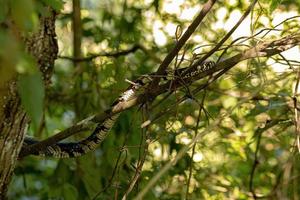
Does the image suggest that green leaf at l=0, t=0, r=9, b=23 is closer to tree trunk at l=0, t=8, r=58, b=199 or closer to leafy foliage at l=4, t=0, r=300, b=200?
tree trunk at l=0, t=8, r=58, b=199

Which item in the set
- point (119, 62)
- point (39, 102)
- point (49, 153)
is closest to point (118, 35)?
point (119, 62)

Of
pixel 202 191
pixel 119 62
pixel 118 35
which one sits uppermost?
pixel 118 35

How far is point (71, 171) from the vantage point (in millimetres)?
2803

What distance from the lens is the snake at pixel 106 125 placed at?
1718 mm

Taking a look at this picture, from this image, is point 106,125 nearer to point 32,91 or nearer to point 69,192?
point 69,192

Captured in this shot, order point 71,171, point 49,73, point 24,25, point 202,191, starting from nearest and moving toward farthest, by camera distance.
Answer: point 24,25 < point 49,73 < point 71,171 < point 202,191

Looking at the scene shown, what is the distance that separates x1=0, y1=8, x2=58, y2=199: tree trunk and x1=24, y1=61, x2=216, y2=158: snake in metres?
0.13

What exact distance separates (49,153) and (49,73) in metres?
0.32

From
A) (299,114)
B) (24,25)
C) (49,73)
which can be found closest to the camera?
(24,25)

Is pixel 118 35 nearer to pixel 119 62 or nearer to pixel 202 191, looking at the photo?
pixel 119 62

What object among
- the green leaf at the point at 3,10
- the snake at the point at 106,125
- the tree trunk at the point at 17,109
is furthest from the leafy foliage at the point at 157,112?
the green leaf at the point at 3,10

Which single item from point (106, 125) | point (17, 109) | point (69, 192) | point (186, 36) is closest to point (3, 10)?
point (186, 36)

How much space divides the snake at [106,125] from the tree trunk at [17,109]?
0.43 ft

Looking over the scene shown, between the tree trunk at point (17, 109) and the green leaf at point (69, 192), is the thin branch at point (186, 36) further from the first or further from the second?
the green leaf at point (69, 192)
